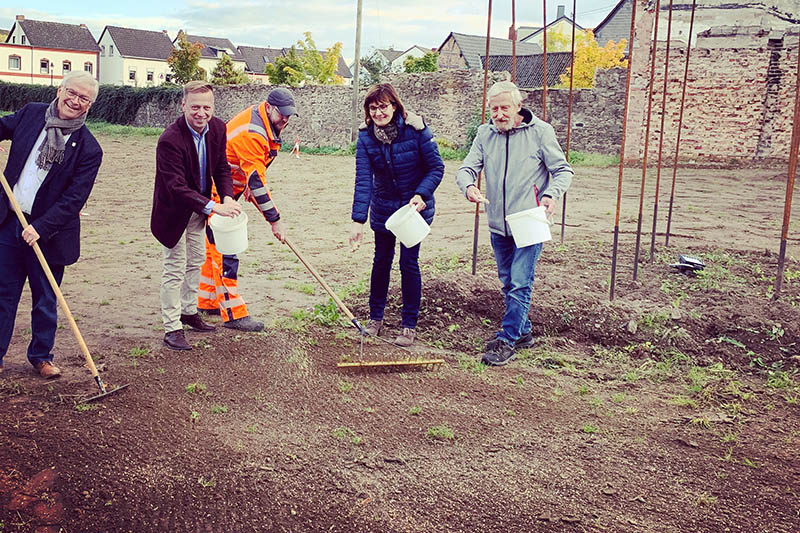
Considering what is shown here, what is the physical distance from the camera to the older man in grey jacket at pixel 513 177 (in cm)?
462

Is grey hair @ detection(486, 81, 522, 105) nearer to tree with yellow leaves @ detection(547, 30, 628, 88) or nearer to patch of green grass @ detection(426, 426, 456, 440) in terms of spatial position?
patch of green grass @ detection(426, 426, 456, 440)

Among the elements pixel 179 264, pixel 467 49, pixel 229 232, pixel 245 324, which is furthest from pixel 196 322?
pixel 467 49

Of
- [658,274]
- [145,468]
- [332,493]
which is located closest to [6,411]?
[145,468]

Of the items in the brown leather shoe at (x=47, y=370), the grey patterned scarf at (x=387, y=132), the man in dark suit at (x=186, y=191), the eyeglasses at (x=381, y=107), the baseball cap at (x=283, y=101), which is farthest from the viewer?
the baseball cap at (x=283, y=101)

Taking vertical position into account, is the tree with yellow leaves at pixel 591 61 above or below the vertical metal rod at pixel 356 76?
above

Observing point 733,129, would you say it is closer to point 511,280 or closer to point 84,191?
point 511,280

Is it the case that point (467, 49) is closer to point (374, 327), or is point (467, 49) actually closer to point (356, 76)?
point (356, 76)

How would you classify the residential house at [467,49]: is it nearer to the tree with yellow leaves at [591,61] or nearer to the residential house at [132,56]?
the tree with yellow leaves at [591,61]

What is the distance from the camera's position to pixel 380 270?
522cm

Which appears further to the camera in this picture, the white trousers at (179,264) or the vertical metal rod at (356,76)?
the vertical metal rod at (356,76)

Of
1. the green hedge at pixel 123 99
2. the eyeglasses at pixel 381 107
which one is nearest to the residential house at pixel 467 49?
the green hedge at pixel 123 99

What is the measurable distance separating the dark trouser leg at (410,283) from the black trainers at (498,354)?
1.98 ft

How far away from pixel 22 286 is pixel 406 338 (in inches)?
96.5

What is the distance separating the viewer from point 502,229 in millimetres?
4820
